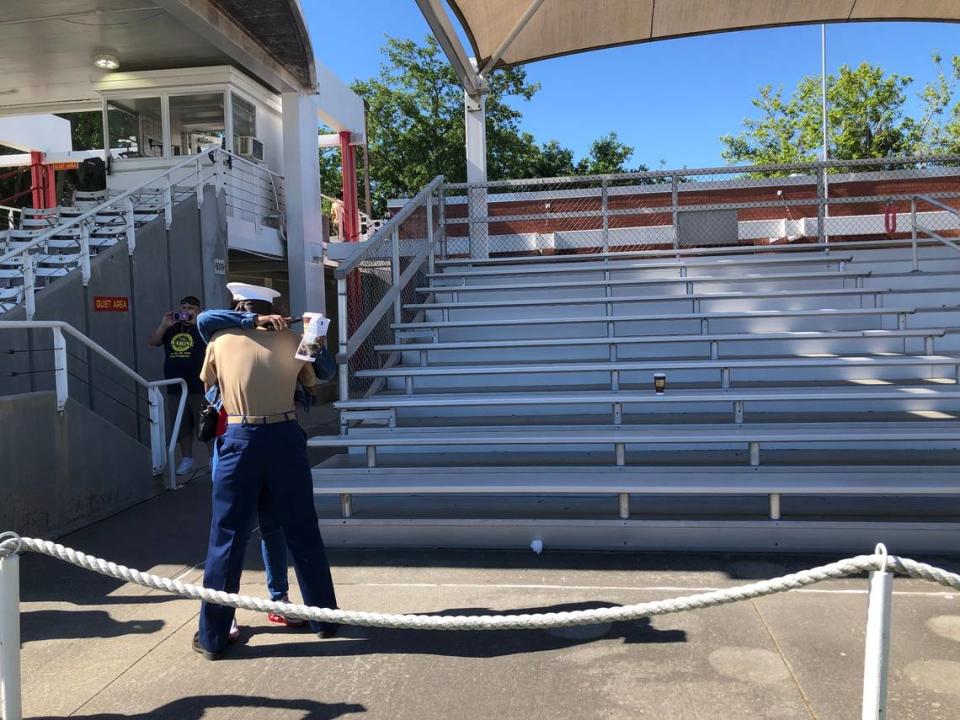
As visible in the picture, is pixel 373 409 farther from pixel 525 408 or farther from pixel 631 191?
pixel 631 191

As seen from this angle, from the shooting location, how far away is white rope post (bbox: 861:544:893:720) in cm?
239

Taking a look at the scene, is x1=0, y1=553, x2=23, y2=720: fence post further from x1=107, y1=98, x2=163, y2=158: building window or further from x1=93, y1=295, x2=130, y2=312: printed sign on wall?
x1=107, y1=98, x2=163, y2=158: building window

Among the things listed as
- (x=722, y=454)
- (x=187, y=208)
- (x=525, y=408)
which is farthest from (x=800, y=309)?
(x=187, y=208)

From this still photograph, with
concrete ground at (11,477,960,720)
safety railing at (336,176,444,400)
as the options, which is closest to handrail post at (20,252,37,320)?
safety railing at (336,176,444,400)

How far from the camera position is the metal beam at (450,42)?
959 cm

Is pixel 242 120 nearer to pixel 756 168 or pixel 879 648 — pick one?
pixel 756 168

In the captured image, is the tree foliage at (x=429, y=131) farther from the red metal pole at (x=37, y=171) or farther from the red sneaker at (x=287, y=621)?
the red sneaker at (x=287, y=621)

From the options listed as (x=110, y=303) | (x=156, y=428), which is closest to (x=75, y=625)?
(x=156, y=428)

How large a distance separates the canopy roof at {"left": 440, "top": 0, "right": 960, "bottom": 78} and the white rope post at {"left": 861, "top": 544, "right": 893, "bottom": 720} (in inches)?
379

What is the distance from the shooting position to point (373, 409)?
699 centimetres

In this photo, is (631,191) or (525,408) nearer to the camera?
(525,408)

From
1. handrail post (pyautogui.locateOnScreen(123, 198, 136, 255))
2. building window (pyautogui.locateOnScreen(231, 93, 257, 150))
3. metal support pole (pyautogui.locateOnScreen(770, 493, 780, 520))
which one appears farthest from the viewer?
building window (pyautogui.locateOnScreen(231, 93, 257, 150))

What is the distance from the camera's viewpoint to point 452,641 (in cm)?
409

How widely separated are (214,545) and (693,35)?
11.2m
